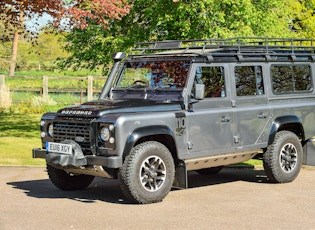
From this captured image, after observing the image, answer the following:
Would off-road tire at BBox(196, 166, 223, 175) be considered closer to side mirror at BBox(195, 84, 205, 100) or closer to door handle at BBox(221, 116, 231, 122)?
door handle at BBox(221, 116, 231, 122)

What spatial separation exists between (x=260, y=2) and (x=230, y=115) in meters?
14.6

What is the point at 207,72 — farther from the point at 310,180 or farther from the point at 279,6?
the point at 279,6

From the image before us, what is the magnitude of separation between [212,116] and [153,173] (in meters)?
1.33

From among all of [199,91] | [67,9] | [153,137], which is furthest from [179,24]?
[153,137]

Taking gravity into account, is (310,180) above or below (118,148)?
below

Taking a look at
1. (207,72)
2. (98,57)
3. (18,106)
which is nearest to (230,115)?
(207,72)

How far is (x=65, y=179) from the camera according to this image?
30.2 ft

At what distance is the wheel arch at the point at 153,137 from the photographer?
26.0ft

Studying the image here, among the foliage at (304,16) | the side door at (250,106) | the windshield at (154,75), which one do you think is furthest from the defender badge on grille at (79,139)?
the foliage at (304,16)

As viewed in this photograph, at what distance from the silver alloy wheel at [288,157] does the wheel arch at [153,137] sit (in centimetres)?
211

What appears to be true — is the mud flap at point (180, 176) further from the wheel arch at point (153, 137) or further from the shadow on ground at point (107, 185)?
the shadow on ground at point (107, 185)

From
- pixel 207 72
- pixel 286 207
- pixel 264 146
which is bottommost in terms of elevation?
pixel 286 207

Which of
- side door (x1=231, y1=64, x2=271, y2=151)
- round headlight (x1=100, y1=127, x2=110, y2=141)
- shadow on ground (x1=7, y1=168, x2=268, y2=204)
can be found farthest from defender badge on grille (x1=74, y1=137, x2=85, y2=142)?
side door (x1=231, y1=64, x2=271, y2=151)

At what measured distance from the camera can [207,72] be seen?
9023mm
